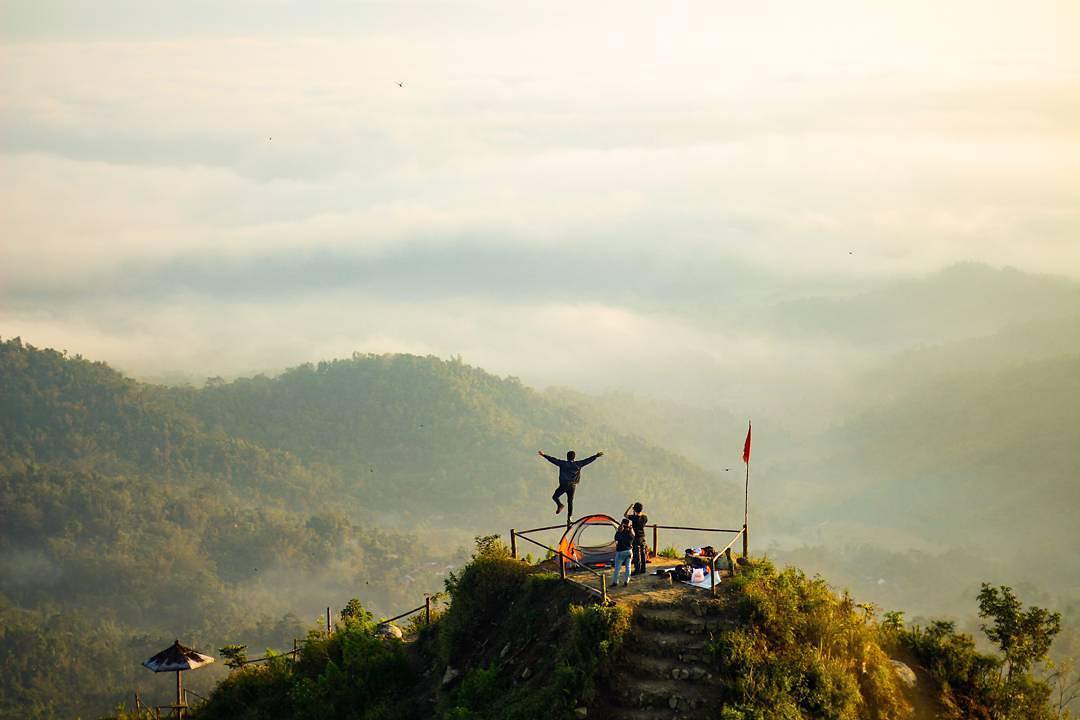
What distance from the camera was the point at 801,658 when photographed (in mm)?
21672

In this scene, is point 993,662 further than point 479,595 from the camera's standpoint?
No

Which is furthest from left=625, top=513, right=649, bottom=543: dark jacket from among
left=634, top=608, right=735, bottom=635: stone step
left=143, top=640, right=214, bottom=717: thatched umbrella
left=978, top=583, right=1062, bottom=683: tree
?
left=143, top=640, right=214, bottom=717: thatched umbrella

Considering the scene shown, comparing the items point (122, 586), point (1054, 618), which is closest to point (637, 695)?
point (1054, 618)

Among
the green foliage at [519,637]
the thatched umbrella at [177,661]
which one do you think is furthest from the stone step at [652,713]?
the thatched umbrella at [177,661]

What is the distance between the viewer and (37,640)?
129250mm

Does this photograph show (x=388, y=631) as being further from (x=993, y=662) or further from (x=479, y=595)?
(x=993, y=662)

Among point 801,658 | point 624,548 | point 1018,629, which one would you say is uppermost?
point 624,548

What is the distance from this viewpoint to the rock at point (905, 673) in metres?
24.2

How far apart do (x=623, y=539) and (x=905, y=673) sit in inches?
300

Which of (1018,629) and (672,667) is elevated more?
(1018,629)

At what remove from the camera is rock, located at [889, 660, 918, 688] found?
24203mm

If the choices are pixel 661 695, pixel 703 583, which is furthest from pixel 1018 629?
pixel 661 695

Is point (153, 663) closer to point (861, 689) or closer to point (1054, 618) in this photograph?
point (861, 689)

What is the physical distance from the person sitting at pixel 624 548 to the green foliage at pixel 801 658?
2.74 metres
